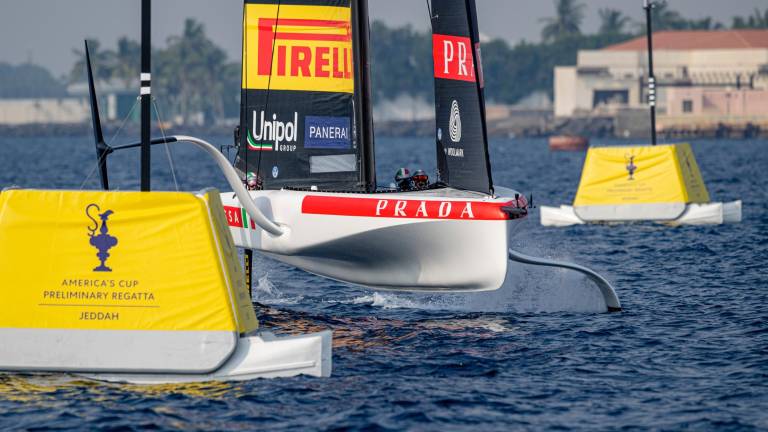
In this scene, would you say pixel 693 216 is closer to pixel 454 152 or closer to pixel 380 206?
pixel 454 152

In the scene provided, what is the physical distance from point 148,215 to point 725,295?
960 cm

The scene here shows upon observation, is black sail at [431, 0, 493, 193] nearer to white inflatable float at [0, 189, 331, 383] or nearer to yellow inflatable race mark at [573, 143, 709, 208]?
white inflatable float at [0, 189, 331, 383]

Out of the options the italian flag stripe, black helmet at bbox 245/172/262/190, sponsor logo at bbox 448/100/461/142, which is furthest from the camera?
the italian flag stripe

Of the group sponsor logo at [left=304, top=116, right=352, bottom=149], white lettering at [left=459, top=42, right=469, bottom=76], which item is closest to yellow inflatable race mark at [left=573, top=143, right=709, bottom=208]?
sponsor logo at [left=304, top=116, right=352, bottom=149]

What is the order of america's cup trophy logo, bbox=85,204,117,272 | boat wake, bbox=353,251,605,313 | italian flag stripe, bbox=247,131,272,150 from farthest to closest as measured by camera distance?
italian flag stripe, bbox=247,131,272,150
boat wake, bbox=353,251,605,313
america's cup trophy logo, bbox=85,204,117,272

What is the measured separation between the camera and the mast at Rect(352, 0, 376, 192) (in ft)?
57.0

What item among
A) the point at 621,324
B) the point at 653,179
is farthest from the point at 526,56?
the point at 621,324

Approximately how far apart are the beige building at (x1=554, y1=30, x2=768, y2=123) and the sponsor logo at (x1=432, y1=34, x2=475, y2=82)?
109 meters

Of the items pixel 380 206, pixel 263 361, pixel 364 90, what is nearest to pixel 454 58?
pixel 364 90

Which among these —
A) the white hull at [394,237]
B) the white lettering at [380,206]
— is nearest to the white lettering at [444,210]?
the white hull at [394,237]

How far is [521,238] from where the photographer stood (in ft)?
86.6

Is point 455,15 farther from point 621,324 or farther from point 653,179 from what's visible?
point 653,179

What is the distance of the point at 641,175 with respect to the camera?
26.9 meters

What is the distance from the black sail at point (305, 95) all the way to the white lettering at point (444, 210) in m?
2.51
